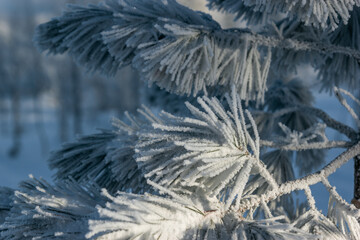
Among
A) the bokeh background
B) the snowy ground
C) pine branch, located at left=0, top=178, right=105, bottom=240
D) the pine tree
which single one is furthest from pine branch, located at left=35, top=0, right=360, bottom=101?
the bokeh background

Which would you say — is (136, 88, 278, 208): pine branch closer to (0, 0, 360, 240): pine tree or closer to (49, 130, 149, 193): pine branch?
(0, 0, 360, 240): pine tree

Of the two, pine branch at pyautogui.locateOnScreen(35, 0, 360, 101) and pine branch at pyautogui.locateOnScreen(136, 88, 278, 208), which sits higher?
pine branch at pyautogui.locateOnScreen(35, 0, 360, 101)

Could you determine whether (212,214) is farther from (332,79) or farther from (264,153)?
(332,79)

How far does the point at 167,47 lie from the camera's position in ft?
4.95

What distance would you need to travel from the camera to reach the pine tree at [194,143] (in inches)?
38.8

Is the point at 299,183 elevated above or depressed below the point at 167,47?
below

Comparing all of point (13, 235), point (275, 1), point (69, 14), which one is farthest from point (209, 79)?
point (13, 235)

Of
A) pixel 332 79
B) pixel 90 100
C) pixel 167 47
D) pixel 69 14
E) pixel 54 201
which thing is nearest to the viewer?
pixel 54 201

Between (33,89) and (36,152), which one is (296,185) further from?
(33,89)

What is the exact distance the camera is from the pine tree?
38.8 inches

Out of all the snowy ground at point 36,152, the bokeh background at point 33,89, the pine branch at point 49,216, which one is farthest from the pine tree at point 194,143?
the bokeh background at point 33,89

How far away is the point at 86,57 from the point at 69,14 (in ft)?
0.71

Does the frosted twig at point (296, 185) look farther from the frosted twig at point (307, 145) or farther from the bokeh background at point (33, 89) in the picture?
the bokeh background at point (33, 89)

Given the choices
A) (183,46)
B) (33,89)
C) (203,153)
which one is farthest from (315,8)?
(33,89)
